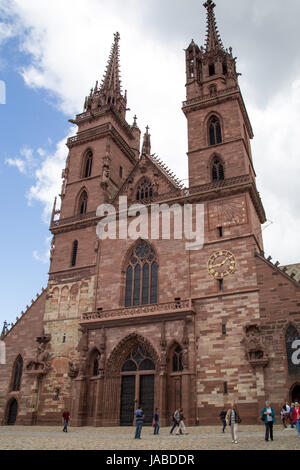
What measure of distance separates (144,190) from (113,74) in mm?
16133

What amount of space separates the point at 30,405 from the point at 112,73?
1128 inches

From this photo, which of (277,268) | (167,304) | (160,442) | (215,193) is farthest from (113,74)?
(160,442)

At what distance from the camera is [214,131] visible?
90.7 ft

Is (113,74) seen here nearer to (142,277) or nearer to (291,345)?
(142,277)

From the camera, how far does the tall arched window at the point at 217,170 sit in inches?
1017

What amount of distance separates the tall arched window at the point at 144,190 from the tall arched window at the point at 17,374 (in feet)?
41.6

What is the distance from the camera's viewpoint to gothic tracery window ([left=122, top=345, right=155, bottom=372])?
72.9ft

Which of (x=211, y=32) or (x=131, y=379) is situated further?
(x=211, y=32)

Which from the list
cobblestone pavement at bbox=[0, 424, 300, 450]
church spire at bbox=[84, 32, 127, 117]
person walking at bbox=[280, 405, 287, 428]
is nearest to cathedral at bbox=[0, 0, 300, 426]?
person walking at bbox=[280, 405, 287, 428]

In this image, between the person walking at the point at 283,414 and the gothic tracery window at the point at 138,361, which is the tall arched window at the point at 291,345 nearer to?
the person walking at the point at 283,414

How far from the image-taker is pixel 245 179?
947 inches

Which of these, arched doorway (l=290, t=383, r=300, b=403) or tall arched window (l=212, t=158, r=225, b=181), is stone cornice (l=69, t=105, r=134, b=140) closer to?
tall arched window (l=212, t=158, r=225, b=181)

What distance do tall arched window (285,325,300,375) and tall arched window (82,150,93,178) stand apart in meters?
18.6

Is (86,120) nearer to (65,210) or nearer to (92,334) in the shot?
(65,210)
